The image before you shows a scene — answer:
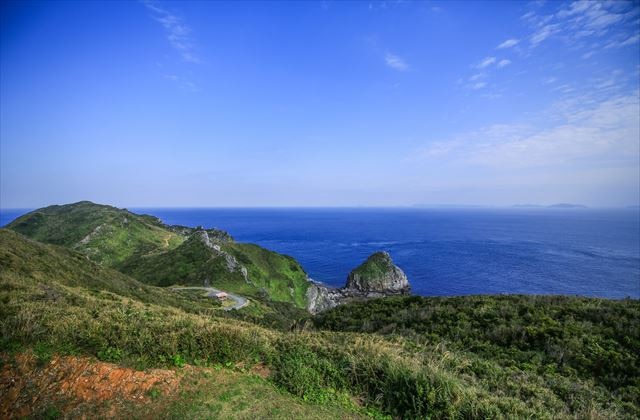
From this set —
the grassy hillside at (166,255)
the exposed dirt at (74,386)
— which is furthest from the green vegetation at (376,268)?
the exposed dirt at (74,386)

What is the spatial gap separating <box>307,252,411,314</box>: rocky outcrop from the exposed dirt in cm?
8894

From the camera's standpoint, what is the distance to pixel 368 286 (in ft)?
329

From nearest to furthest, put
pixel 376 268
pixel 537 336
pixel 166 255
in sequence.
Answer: pixel 537 336
pixel 166 255
pixel 376 268

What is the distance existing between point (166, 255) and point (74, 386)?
99.6 m

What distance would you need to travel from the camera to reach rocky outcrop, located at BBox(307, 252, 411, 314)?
97.4 metres

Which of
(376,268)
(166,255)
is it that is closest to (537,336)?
(376,268)

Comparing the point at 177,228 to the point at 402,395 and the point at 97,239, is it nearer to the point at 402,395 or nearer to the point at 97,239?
the point at 97,239

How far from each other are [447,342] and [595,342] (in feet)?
27.3

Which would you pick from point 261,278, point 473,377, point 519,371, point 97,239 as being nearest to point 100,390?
point 473,377

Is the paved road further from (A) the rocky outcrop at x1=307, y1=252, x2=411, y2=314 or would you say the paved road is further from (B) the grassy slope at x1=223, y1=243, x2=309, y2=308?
(A) the rocky outcrop at x1=307, y1=252, x2=411, y2=314

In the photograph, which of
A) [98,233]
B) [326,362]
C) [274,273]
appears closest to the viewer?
[326,362]

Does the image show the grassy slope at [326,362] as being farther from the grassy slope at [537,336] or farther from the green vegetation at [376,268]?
the green vegetation at [376,268]

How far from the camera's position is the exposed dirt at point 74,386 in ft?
26.6

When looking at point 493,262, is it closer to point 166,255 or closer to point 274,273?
point 274,273
